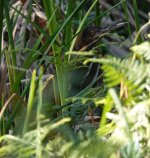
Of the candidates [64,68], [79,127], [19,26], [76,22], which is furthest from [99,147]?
[76,22]

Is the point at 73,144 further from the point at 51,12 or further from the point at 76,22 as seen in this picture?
the point at 76,22

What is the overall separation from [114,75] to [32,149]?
0.38ft

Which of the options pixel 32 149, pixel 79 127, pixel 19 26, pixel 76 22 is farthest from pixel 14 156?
pixel 76 22

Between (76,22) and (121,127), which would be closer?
(121,127)

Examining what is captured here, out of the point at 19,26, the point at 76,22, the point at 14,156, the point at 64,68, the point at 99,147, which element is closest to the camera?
the point at 99,147

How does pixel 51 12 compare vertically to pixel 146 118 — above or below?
above

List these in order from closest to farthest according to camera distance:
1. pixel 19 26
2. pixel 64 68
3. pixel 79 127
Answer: pixel 79 127 < pixel 64 68 < pixel 19 26

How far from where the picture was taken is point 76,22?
5.77ft

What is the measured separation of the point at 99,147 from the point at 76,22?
4.52 feet

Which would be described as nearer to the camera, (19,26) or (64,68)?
(64,68)

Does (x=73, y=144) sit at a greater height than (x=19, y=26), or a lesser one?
lesser

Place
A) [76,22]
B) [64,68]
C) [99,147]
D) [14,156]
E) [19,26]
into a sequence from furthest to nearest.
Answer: [76,22] < [19,26] < [64,68] < [14,156] < [99,147]

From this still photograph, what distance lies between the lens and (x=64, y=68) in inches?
38.7

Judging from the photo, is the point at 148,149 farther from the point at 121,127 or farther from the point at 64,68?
the point at 64,68
